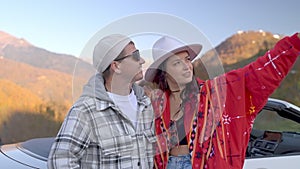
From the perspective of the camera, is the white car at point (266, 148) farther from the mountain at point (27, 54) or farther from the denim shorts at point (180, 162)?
the mountain at point (27, 54)

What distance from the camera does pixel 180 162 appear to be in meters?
1.52

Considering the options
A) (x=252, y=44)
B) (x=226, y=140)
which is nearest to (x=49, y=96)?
(x=252, y=44)

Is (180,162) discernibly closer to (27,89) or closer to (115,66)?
(115,66)

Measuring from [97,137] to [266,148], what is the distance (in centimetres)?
144

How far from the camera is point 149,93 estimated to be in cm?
160

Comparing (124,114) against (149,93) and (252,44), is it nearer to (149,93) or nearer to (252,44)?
(149,93)

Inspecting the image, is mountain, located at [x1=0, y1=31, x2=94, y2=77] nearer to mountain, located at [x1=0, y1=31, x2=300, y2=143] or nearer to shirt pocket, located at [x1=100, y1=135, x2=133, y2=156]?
mountain, located at [x1=0, y1=31, x2=300, y2=143]

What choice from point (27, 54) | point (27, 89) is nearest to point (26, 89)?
point (27, 89)

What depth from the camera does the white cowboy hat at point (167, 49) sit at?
57.9 inches

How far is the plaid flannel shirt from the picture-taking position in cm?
130

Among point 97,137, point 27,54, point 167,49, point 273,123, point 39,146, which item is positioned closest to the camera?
point 97,137

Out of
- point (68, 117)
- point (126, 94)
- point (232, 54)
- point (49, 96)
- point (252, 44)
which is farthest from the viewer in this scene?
point (252, 44)

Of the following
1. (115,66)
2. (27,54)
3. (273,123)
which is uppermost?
(115,66)

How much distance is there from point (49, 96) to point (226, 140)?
10.4 ft
